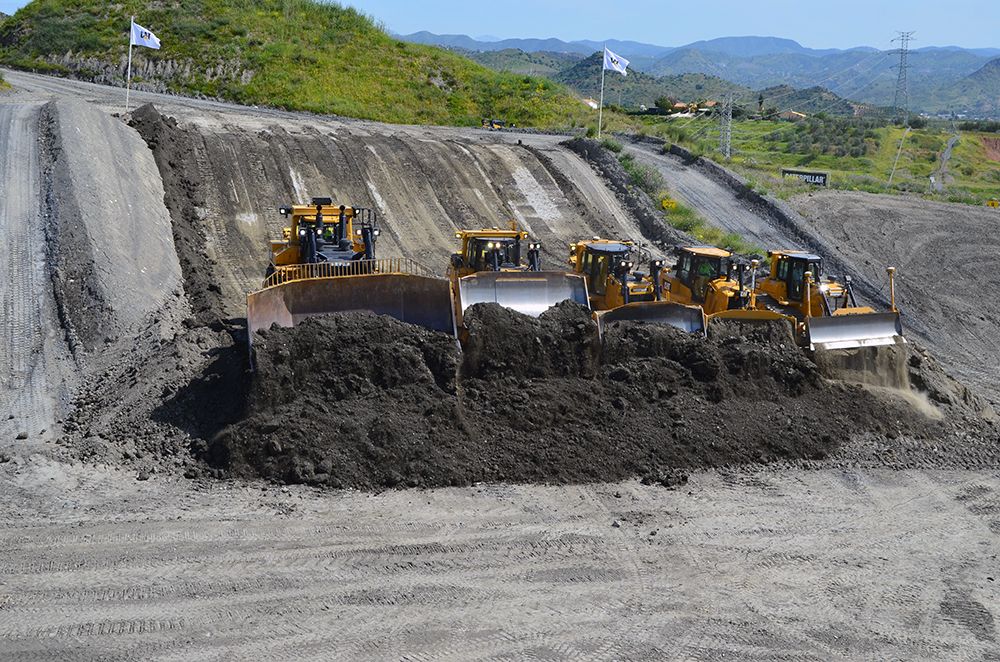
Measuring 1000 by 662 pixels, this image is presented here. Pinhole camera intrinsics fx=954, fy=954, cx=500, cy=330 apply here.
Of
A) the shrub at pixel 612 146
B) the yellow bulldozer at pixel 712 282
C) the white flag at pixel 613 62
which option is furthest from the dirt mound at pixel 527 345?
the white flag at pixel 613 62

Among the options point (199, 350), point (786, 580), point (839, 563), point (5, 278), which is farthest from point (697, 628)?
point (5, 278)

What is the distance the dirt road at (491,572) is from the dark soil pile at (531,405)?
555 millimetres

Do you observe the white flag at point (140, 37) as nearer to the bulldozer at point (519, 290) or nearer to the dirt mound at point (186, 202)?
the dirt mound at point (186, 202)

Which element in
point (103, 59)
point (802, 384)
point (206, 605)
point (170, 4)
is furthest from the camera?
point (170, 4)

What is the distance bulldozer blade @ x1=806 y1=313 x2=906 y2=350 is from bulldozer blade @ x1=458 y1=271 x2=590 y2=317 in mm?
3817

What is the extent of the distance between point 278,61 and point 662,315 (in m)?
31.0

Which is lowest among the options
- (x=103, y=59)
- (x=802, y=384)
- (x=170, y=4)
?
(x=802, y=384)

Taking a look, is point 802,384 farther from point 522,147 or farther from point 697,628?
point 522,147

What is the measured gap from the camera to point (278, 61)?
41.3 m

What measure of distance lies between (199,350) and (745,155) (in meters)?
36.6

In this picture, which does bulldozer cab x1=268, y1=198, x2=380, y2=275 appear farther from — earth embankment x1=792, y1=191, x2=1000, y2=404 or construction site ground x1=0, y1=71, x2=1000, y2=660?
earth embankment x1=792, y1=191, x2=1000, y2=404

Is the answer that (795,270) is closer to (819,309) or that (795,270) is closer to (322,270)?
(819,309)

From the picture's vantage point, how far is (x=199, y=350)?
599 inches

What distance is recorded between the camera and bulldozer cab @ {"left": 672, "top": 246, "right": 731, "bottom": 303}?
17328 millimetres
